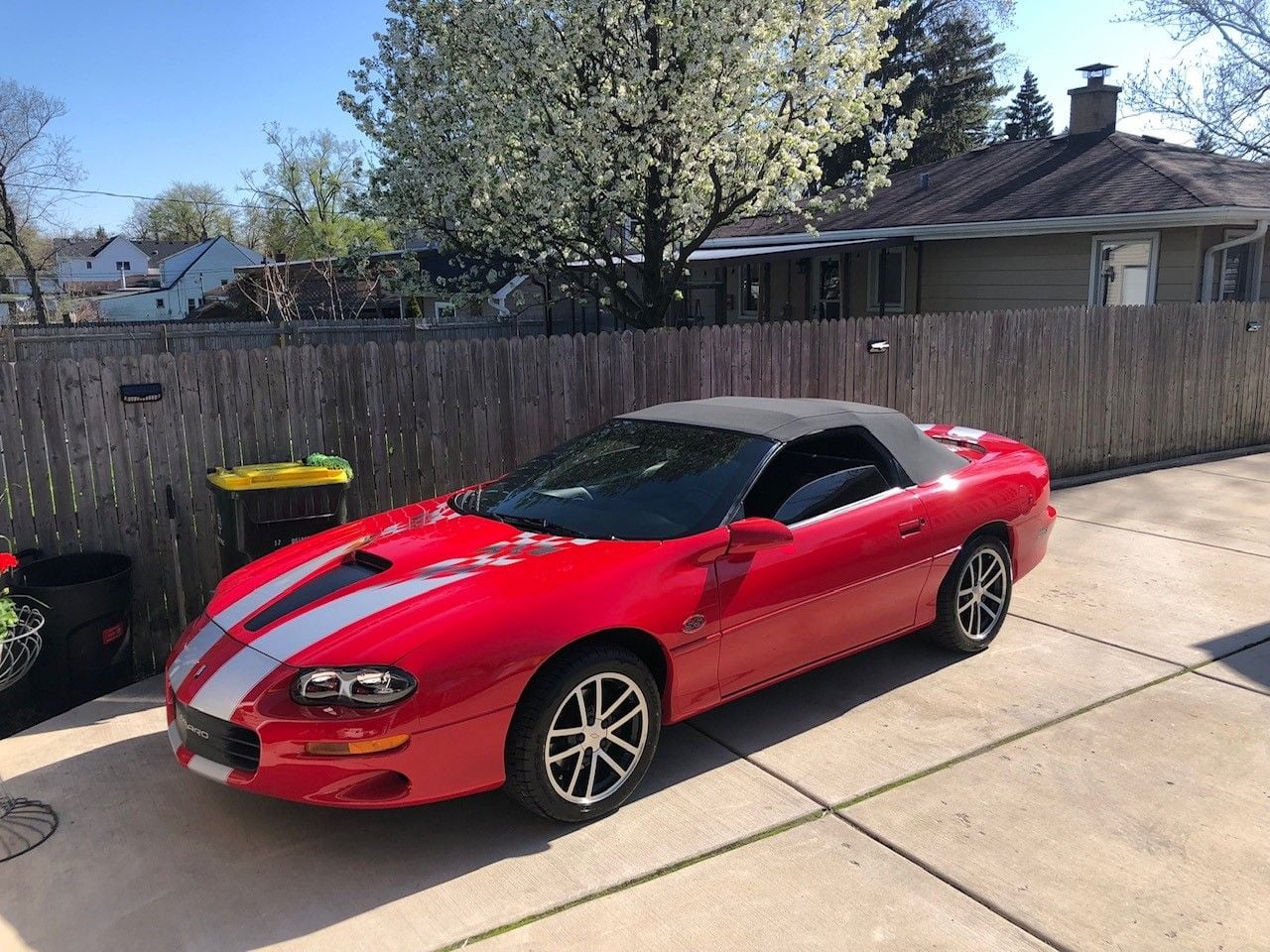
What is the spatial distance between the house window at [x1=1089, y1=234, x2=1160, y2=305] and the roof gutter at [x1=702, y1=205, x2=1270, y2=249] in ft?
1.39

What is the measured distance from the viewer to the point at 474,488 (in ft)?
16.0

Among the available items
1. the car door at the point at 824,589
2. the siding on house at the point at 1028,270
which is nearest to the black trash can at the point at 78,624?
the car door at the point at 824,589

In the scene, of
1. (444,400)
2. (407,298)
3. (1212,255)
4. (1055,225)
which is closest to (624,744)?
(444,400)

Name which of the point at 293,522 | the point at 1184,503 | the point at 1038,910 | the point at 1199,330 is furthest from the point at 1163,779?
the point at 1199,330

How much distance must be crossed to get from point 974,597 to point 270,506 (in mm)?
3719

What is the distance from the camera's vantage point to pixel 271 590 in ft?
12.4

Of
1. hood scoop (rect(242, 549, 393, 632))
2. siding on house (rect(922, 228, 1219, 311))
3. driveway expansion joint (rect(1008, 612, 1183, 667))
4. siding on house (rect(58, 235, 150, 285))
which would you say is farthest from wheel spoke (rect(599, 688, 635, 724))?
siding on house (rect(58, 235, 150, 285))

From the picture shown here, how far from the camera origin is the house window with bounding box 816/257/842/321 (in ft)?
59.0

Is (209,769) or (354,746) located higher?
(354,746)

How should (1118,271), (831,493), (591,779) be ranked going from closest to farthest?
(591,779) < (831,493) < (1118,271)

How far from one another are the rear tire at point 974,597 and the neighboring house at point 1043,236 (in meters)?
8.99

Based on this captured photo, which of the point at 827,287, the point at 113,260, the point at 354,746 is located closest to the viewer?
the point at 354,746

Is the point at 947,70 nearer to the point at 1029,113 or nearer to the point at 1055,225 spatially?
the point at 1029,113

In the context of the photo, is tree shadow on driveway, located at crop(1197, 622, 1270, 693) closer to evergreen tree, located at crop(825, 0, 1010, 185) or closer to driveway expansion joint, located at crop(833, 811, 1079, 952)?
driveway expansion joint, located at crop(833, 811, 1079, 952)
